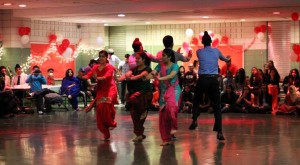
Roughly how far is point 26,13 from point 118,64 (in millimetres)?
4653

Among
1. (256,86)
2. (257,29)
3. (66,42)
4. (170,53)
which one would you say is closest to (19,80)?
(66,42)

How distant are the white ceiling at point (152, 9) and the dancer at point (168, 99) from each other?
26.6ft

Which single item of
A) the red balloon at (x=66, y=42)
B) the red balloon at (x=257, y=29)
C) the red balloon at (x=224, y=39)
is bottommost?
the red balloon at (x=66, y=42)

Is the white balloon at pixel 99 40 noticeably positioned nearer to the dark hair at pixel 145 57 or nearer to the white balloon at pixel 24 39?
the white balloon at pixel 24 39

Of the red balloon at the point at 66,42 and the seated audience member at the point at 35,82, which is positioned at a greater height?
the red balloon at the point at 66,42

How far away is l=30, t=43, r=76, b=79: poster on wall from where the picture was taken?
2369 cm

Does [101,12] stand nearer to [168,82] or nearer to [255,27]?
[255,27]

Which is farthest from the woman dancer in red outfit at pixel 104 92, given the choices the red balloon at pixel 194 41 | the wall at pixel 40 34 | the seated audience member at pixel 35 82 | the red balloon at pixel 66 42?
the red balloon at pixel 194 41

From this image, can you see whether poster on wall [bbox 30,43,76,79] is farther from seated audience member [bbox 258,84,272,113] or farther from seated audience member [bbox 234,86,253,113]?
seated audience member [bbox 258,84,272,113]

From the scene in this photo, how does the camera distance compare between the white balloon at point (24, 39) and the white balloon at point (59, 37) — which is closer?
the white balloon at point (24, 39)

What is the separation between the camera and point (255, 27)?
25.1 meters

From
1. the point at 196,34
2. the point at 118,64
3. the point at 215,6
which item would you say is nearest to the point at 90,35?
the point at 118,64

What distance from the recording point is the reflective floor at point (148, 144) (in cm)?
919

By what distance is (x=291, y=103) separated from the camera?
18812mm
